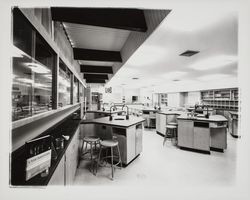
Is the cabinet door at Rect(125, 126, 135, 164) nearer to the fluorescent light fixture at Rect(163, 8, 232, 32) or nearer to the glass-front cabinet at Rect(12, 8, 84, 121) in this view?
the glass-front cabinet at Rect(12, 8, 84, 121)

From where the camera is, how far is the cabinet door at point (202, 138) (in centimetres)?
382

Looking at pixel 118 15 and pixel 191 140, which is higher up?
pixel 118 15

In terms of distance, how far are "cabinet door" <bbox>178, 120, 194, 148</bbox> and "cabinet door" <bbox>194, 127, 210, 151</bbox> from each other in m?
0.11

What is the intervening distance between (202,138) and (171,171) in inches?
68.2

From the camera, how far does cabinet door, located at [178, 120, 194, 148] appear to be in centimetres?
408

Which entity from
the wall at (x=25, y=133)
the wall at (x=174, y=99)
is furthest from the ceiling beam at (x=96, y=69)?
the wall at (x=174, y=99)

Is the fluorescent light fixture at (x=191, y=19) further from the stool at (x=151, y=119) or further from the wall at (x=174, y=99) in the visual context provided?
the wall at (x=174, y=99)

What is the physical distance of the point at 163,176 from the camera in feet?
8.76

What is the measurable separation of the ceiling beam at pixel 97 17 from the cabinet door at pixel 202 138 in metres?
3.48

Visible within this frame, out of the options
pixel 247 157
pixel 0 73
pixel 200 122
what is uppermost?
pixel 0 73

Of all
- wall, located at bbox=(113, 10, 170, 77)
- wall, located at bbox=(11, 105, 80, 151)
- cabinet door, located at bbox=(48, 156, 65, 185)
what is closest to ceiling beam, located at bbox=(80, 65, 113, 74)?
wall, located at bbox=(113, 10, 170, 77)

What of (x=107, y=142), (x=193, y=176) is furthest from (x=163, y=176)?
(x=107, y=142)

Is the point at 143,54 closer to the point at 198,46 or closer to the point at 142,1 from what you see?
the point at 198,46

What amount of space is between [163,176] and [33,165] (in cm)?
251
